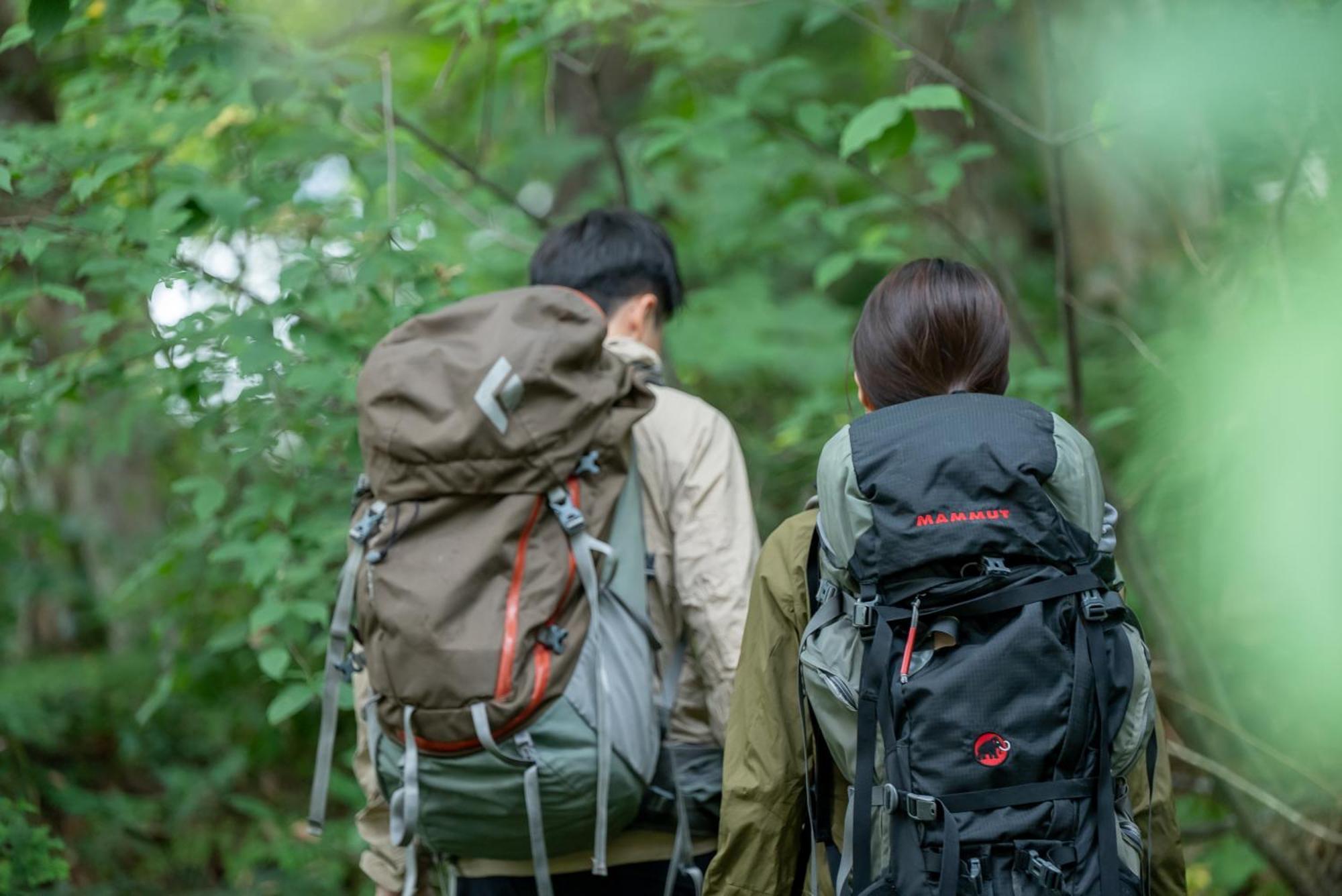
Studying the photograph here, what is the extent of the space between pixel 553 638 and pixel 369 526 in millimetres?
434

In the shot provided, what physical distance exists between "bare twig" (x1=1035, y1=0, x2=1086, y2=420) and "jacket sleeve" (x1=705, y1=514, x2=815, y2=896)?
1.70 meters

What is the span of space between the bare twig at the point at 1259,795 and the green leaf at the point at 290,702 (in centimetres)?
252

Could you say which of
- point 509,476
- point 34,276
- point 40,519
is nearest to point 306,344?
point 34,276

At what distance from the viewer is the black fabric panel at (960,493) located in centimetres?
167

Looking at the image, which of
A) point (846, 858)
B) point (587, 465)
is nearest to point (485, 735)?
point (587, 465)

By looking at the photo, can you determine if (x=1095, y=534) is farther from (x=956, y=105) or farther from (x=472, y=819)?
(x=956, y=105)

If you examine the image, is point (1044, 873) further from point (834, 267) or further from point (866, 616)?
point (834, 267)

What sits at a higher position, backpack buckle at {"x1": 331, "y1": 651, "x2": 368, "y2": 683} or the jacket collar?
the jacket collar

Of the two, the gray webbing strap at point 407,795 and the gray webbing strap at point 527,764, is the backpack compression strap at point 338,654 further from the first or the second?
the gray webbing strap at point 527,764

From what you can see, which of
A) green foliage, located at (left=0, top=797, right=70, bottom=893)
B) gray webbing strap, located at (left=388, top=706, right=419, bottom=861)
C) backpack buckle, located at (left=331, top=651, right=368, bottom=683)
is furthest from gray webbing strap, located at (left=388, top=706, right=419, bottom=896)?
green foliage, located at (left=0, top=797, right=70, bottom=893)

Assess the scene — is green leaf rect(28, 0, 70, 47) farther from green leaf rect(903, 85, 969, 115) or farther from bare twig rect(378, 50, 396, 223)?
green leaf rect(903, 85, 969, 115)

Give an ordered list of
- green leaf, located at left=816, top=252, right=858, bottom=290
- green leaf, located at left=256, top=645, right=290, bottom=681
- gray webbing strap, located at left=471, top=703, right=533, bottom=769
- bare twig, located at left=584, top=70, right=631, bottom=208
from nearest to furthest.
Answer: gray webbing strap, located at left=471, top=703, right=533, bottom=769
green leaf, located at left=256, top=645, right=290, bottom=681
green leaf, located at left=816, top=252, right=858, bottom=290
bare twig, located at left=584, top=70, right=631, bottom=208

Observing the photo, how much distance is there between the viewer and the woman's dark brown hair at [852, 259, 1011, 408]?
1889mm

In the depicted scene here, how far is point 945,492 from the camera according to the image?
169cm
